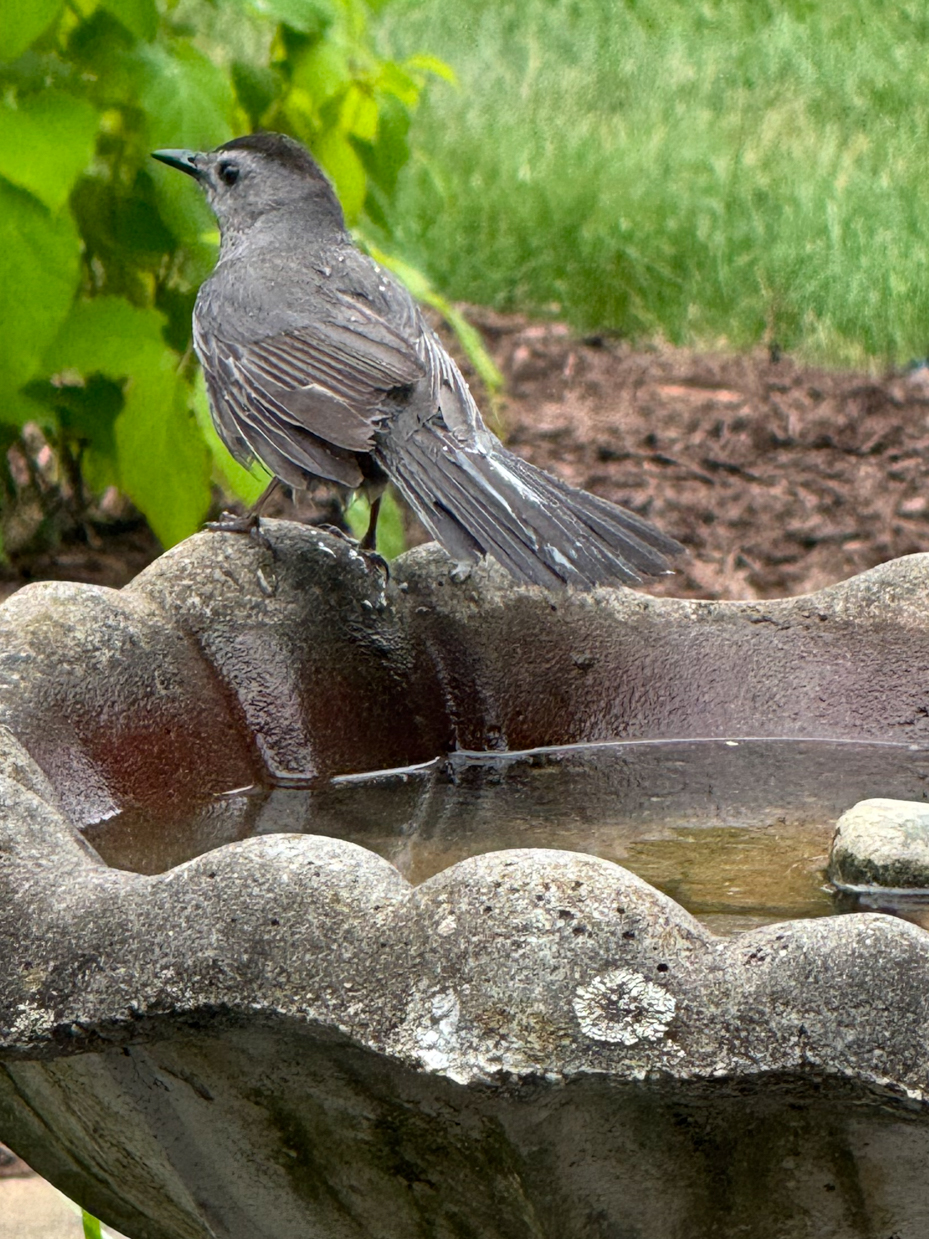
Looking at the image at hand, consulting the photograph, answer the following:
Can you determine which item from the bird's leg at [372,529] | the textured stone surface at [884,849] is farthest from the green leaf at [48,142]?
the textured stone surface at [884,849]

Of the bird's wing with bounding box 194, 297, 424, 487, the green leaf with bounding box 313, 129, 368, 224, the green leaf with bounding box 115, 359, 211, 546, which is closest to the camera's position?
the bird's wing with bounding box 194, 297, 424, 487

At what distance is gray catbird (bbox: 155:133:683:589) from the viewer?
8.84 feet

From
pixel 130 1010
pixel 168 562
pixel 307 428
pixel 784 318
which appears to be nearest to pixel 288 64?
pixel 307 428

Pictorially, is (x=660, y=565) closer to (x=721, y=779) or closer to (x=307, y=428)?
(x=721, y=779)

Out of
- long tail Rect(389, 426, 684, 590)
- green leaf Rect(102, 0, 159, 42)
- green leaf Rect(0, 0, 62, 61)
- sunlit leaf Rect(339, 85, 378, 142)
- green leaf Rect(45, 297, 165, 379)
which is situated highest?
green leaf Rect(0, 0, 62, 61)

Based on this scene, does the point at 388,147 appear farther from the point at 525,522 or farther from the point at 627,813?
the point at 627,813

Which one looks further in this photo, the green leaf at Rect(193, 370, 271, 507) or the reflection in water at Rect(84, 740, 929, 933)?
the green leaf at Rect(193, 370, 271, 507)

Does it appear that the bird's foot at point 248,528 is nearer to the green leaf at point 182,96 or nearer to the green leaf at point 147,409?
the green leaf at point 147,409

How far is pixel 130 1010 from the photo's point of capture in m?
1.69

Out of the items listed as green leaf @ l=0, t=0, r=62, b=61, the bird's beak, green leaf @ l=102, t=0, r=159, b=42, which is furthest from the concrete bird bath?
green leaf @ l=102, t=0, r=159, b=42

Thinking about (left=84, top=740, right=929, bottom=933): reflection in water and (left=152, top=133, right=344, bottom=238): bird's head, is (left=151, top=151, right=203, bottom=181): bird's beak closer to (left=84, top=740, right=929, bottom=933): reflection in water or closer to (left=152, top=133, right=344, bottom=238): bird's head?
(left=152, top=133, right=344, bottom=238): bird's head

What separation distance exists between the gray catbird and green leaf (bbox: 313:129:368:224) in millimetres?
627

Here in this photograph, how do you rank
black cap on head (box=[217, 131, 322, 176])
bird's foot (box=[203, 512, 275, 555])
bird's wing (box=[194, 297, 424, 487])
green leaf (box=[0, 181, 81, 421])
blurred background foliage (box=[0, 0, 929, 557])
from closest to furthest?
bird's foot (box=[203, 512, 275, 555]) < bird's wing (box=[194, 297, 424, 487]) < green leaf (box=[0, 181, 81, 421]) < black cap on head (box=[217, 131, 322, 176]) < blurred background foliage (box=[0, 0, 929, 557])

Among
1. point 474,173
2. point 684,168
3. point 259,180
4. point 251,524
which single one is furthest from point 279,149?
point 684,168
